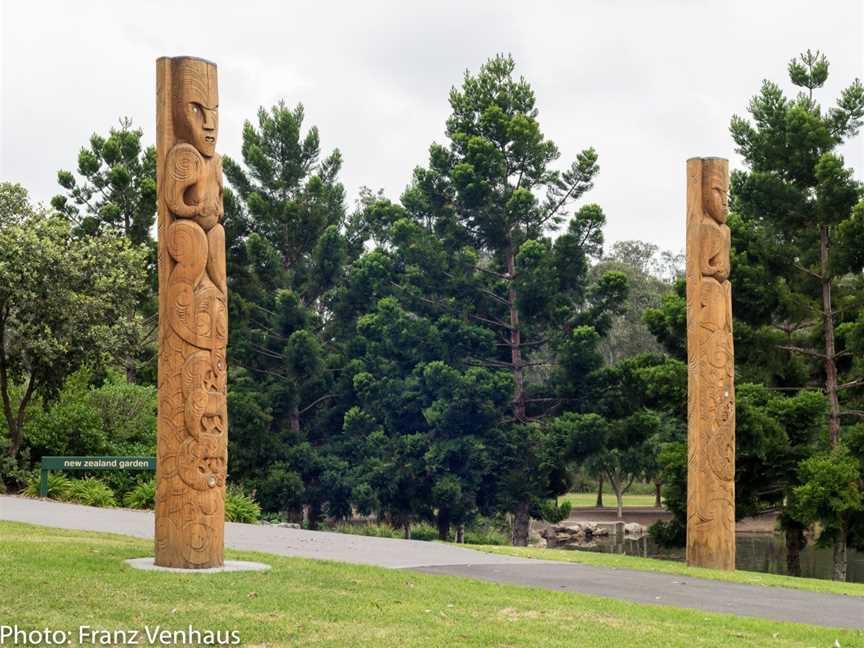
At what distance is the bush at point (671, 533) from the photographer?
2284 centimetres

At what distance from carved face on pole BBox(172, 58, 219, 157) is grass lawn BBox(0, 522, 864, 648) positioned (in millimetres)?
4073

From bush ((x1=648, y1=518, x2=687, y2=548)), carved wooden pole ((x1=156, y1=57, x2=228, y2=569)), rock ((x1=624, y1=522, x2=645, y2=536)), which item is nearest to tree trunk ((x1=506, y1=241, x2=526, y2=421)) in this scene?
bush ((x1=648, y1=518, x2=687, y2=548))

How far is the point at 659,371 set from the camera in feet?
75.2

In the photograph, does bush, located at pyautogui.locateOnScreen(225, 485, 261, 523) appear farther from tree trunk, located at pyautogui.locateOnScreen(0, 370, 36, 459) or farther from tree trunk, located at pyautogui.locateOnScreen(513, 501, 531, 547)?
tree trunk, located at pyautogui.locateOnScreen(513, 501, 531, 547)

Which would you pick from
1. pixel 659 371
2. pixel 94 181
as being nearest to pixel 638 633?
pixel 659 371

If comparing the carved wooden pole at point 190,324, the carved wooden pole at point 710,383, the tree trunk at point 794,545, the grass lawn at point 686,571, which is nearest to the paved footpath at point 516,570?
the grass lawn at point 686,571

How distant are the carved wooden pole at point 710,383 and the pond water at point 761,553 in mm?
8663

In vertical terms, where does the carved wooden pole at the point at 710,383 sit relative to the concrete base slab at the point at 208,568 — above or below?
above

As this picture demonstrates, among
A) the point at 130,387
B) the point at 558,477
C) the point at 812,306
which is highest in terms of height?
the point at 812,306

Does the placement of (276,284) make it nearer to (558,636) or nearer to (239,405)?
(239,405)

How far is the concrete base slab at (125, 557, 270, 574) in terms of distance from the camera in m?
10.0

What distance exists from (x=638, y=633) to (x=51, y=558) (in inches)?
214

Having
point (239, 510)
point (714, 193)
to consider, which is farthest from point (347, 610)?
point (239, 510)

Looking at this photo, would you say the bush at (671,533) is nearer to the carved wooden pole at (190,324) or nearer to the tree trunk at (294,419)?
the carved wooden pole at (190,324)
